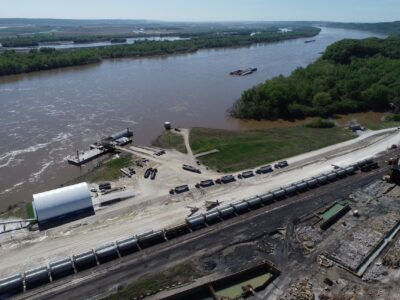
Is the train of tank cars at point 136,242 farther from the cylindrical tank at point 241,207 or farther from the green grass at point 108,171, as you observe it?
the green grass at point 108,171

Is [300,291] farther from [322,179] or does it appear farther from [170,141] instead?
[170,141]

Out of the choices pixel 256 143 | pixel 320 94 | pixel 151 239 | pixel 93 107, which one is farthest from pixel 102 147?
pixel 320 94

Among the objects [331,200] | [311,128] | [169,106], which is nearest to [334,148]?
[311,128]

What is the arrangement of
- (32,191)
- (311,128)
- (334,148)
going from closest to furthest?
(32,191) < (334,148) < (311,128)

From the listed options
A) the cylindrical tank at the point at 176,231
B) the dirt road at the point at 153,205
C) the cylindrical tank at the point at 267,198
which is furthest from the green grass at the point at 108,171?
the cylindrical tank at the point at 267,198

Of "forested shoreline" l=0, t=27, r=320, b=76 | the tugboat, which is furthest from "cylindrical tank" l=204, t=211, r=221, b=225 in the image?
"forested shoreline" l=0, t=27, r=320, b=76

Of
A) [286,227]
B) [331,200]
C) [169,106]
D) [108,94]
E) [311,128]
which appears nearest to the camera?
[286,227]

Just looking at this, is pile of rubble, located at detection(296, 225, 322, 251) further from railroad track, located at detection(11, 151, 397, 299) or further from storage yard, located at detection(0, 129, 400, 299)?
railroad track, located at detection(11, 151, 397, 299)

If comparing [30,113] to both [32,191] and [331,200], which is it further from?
[331,200]
